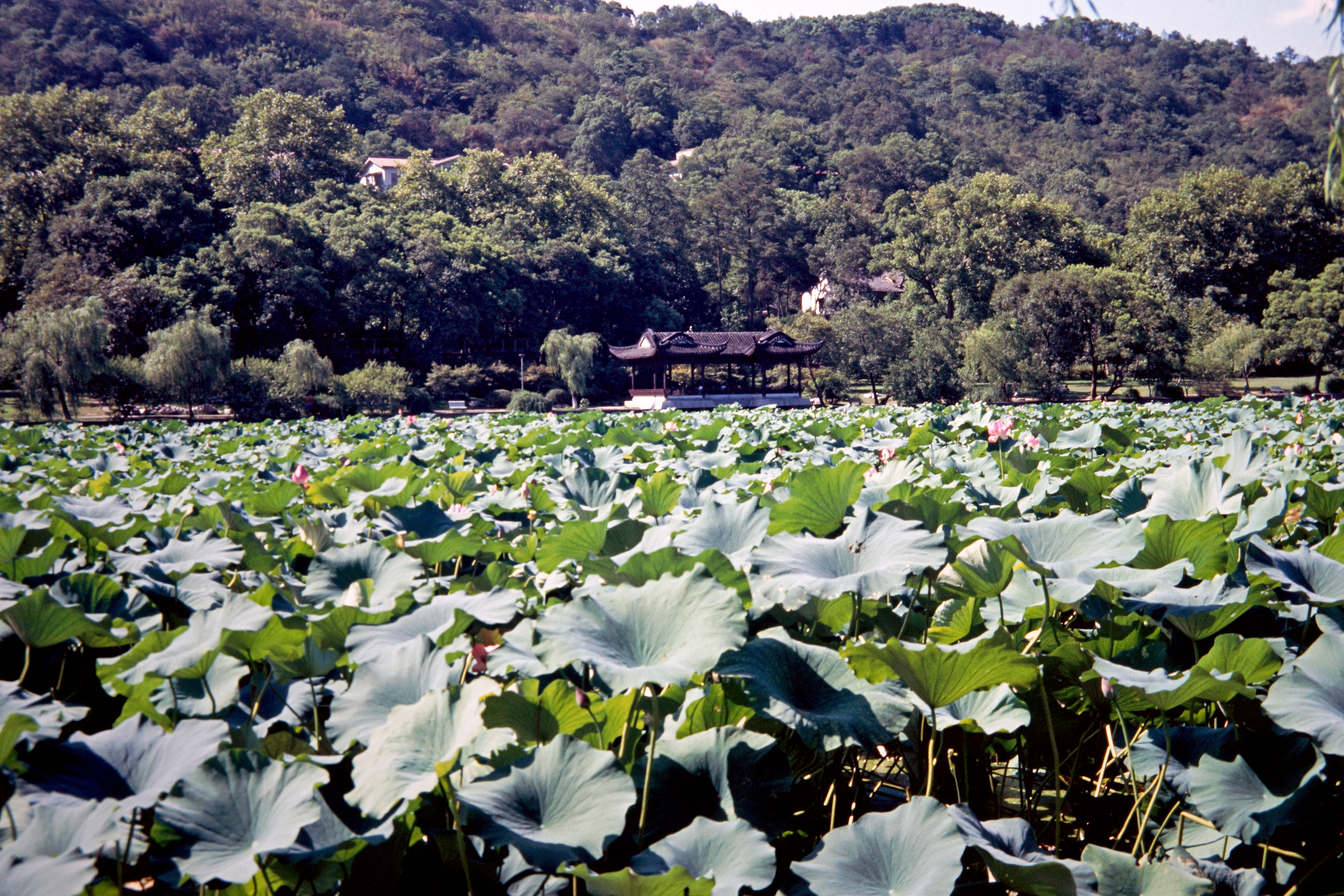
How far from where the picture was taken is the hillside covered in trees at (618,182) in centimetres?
3073

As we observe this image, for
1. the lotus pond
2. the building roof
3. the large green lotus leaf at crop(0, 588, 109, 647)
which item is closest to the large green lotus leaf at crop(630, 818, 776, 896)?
the lotus pond

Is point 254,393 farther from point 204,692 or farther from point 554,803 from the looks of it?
point 554,803

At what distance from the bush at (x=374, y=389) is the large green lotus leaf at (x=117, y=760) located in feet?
89.2

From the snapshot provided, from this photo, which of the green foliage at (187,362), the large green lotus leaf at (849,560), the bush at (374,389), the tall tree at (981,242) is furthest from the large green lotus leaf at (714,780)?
the tall tree at (981,242)

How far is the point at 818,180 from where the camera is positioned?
207 feet

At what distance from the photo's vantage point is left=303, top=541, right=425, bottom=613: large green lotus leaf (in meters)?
1.50

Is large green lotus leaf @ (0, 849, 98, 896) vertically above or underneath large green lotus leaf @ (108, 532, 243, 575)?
above

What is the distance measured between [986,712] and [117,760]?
1154mm

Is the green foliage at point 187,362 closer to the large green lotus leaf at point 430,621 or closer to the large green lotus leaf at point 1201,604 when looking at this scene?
the large green lotus leaf at point 430,621

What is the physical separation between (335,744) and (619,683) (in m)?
0.39

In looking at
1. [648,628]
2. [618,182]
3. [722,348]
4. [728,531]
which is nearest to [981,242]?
[722,348]

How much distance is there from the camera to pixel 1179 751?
128 centimetres

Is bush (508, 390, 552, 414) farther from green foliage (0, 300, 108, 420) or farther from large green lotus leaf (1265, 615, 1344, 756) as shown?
large green lotus leaf (1265, 615, 1344, 756)

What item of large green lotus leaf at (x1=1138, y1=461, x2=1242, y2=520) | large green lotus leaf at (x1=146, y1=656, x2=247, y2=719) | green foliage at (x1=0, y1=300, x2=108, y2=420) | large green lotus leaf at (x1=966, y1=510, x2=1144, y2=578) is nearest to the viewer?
large green lotus leaf at (x1=146, y1=656, x2=247, y2=719)
